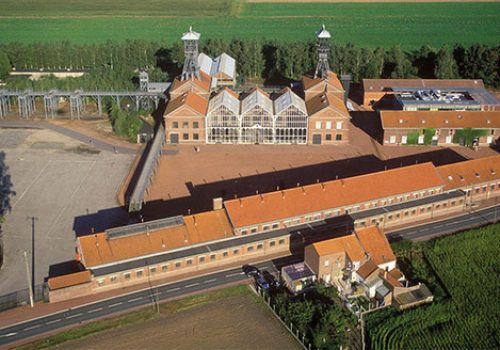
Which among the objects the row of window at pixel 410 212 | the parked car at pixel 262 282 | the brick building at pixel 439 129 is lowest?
the parked car at pixel 262 282

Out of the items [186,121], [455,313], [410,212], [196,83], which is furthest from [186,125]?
[455,313]

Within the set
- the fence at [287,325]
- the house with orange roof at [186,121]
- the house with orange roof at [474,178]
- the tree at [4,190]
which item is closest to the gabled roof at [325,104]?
the house with orange roof at [186,121]

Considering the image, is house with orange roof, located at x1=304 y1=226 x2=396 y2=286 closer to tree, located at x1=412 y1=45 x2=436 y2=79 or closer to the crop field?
the crop field

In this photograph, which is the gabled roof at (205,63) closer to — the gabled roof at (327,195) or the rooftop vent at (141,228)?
the gabled roof at (327,195)

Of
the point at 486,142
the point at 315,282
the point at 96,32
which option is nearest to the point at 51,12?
the point at 96,32

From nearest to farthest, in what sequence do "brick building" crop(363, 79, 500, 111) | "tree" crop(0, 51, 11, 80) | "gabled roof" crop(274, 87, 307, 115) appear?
1. "gabled roof" crop(274, 87, 307, 115)
2. "brick building" crop(363, 79, 500, 111)
3. "tree" crop(0, 51, 11, 80)

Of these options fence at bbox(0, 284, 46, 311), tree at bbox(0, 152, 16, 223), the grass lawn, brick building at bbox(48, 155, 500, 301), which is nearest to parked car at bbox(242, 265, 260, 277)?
brick building at bbox(48, 155, 500, 301)
